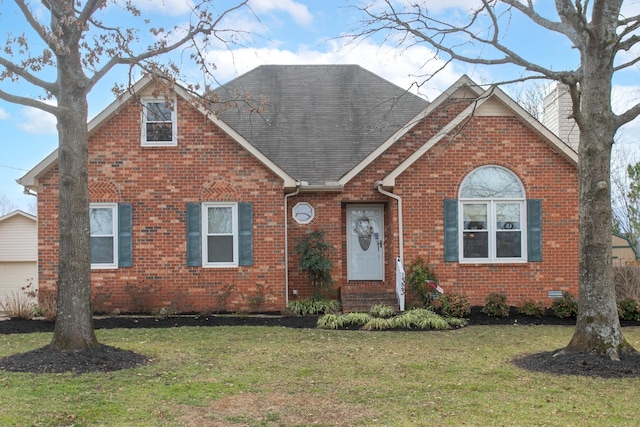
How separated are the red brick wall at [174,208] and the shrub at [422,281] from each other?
9.49 feet

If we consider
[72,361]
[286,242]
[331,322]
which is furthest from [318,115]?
[72,361]

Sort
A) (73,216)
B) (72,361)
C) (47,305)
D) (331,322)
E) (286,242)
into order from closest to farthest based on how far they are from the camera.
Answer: (72,361) < (73,216) < (331,322) < (47,305) < (286,242)

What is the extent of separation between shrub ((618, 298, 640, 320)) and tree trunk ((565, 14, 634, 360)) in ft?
16.2

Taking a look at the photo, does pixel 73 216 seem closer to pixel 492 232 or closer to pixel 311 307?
pixel 311 307

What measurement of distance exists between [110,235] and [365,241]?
6.09 metres

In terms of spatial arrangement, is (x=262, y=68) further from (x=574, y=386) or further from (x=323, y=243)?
Result: (x=574, y=386)

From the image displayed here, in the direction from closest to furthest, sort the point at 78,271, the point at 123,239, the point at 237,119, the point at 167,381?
the point at 167,381 < the point at 78,271 < the point at 123,239 < the point at 237,119

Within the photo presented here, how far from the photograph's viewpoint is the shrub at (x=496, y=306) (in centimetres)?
1348

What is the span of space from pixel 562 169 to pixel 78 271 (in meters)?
10.9

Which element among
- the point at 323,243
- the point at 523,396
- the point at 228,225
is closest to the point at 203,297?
the point at 228,225

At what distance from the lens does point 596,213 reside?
869 cm

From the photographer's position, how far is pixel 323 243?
14.4m

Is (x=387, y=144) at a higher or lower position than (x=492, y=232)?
higher

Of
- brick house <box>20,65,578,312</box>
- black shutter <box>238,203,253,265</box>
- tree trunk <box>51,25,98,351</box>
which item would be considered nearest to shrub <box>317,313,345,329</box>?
brick house <box>20,65,578,312</box>
